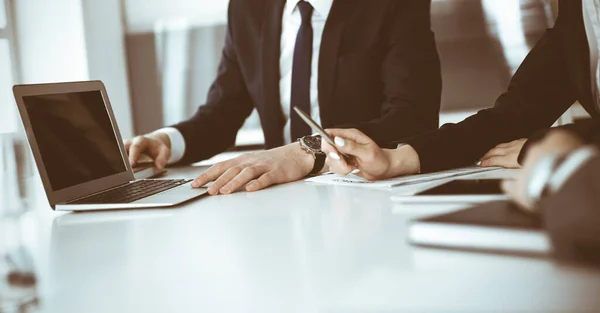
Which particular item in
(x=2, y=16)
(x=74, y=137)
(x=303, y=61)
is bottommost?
(x=74, y=137)

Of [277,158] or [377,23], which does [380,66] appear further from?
[277,158]

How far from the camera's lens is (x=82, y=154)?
1.22 metres

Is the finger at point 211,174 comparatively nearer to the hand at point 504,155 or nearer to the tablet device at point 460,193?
the tablet device at point 460,193

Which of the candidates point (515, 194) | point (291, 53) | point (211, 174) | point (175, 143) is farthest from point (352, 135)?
point (291, 53)

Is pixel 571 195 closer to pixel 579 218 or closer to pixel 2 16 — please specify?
pixel 579 218

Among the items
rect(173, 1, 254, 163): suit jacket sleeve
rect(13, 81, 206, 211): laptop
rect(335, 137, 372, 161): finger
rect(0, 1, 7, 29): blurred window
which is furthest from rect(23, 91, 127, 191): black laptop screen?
rect(0, 1, 7, 29): blurred window

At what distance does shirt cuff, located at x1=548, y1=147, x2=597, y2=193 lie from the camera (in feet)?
1.51

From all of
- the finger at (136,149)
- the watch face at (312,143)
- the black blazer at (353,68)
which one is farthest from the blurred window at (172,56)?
the watch face at (312,143)

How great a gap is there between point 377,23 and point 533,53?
562mm

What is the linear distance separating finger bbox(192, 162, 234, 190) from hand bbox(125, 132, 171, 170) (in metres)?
0.37

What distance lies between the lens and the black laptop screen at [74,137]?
3.72 feet

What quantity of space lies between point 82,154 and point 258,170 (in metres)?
0.35

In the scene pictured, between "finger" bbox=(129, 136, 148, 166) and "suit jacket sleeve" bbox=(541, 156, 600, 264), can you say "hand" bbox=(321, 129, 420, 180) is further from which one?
"suit jacket sleeve" bbox=(541, 156, 600, 264)

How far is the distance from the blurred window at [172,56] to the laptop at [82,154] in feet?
5.03
